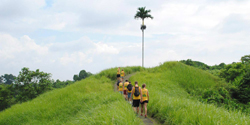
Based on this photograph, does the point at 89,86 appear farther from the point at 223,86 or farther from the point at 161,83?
the point at 223,86

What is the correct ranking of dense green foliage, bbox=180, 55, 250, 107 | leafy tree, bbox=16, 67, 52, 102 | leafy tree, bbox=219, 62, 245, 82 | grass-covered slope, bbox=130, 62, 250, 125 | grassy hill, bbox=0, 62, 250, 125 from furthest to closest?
leafy tree, bbox=16, 67, 52, 102, leafy tree, bbox=219, 62, 245, 82, dense green foliage, bbox=180, 55, 250, 107, grassy hill, bbox=0, 62, 250, 125, grass-covered slope, bbox=130, 62, 250, 125

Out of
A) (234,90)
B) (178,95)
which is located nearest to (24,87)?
(178,95)

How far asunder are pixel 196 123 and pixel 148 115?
10.8 ft

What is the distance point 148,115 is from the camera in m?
8.84

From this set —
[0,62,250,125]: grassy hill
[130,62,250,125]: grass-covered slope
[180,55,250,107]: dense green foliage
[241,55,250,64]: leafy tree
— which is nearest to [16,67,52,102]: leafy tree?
[0,62,250,125]: grassy hill

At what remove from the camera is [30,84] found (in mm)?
29438

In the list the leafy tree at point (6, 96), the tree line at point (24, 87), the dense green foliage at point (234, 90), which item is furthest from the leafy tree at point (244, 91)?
the leafy tree at point (6, 96)

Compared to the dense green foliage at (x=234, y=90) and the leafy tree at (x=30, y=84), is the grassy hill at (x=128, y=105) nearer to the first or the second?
the dense green foliage at (x=234, y=90)

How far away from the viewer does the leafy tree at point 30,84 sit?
29141 mm

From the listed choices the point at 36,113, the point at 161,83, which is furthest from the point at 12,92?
the point at 161,83

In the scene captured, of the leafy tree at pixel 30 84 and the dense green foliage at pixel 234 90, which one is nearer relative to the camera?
the dense green foliage at pixel 234 90

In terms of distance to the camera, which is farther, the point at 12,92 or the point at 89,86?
the point at 12,92

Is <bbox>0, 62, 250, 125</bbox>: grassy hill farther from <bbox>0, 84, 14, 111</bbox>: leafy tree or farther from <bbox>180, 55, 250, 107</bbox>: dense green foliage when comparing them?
<bbox>0, 84, 14, 111</bbox>: leafy tree

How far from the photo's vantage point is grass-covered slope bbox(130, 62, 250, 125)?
6184 mm
